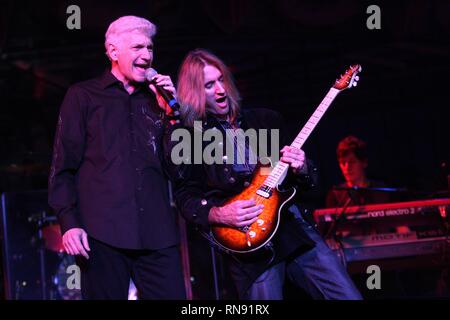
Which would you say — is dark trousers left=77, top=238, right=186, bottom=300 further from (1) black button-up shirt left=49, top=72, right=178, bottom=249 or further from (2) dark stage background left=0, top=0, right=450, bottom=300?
(2) dark stage background left=0, top=0, right=450, bottom=300

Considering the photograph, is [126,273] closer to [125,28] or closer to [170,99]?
[170,99]

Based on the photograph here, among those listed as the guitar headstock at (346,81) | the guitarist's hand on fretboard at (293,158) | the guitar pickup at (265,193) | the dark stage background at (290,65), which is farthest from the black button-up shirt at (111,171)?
the dark stage background at (290,65)

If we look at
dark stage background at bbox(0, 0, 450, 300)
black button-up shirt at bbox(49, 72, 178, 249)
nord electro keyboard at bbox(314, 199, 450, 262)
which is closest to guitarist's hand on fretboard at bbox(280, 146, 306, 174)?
black button-up shirt at bbox(49, 72, 178, 249)

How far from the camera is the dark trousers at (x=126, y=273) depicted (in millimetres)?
2801

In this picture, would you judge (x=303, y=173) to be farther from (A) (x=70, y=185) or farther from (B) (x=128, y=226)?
(A) (x=70, y=185)

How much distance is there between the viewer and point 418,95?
25.7ft

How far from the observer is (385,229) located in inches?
206

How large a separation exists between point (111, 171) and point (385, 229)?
3.09m

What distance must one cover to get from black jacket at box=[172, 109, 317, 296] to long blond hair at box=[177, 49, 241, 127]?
0.07 meters

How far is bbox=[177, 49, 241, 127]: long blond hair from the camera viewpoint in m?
3.26

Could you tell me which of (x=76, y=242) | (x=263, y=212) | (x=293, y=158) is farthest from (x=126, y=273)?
(x=293, y=158)

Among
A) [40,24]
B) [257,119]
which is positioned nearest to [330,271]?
[257,119]

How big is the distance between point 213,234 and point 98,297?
2.03 ft

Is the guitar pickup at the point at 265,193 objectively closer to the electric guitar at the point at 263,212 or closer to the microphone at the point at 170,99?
the electric guitar at the point at 263,212
